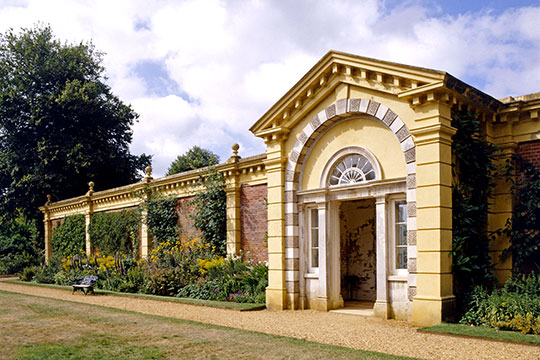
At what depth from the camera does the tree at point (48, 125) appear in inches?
1120

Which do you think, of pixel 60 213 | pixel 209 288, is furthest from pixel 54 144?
pixel 209 288

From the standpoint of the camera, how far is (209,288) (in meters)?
14.1

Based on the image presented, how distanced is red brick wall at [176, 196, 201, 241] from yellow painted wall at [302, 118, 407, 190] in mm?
6457

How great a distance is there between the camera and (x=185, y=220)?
17797mm

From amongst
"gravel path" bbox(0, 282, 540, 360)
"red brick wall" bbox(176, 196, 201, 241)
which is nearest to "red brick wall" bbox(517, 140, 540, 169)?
"gravel path" bbox(0, 282, 540, 360)

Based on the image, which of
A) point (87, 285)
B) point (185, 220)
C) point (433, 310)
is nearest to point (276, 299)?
point (433, 310)

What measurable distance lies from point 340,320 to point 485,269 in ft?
9.85

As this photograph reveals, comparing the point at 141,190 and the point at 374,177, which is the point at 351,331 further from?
the point at 141,190

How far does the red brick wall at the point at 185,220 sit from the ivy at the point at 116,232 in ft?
8.15

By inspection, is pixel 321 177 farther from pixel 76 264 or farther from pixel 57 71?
pixel 57 71

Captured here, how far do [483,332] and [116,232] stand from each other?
16.5 metres

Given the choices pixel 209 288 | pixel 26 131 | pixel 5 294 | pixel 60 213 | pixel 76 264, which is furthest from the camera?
pixel 26 131

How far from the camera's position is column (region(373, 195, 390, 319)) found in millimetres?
10216

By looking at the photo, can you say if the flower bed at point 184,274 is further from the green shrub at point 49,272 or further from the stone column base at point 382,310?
the stone column base at point 382,310
